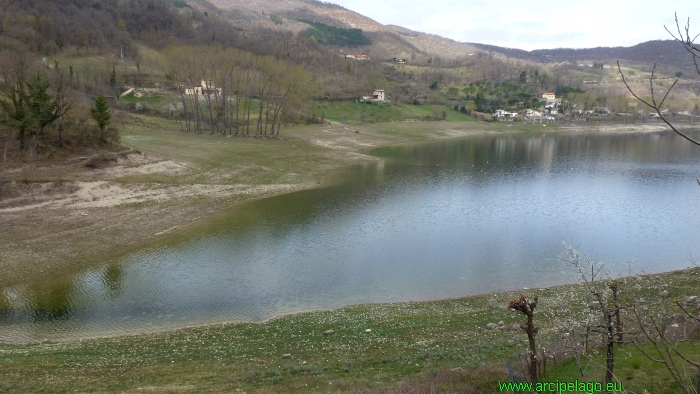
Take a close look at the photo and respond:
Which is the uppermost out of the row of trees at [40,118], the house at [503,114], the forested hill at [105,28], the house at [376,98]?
the forested hill at [105,28]

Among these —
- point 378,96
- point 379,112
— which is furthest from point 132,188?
point 378,96

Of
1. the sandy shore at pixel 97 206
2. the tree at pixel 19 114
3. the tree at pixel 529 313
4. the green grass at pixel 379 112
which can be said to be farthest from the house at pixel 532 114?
the tree at pixel 529 313

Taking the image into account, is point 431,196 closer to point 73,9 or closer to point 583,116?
point 583,116

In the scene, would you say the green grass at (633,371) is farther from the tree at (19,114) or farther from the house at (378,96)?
the house at (378,96)

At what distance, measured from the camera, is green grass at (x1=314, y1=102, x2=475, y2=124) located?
105 metres

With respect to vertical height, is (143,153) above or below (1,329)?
above

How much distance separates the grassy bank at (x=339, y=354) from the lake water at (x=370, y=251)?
99.3 inches

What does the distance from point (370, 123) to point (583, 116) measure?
8193 centimetres

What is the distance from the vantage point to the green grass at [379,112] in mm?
105188

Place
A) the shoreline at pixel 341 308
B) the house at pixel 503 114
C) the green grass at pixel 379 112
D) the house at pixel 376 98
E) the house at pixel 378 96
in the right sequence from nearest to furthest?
1. the shoreline at pixel 341 308
2. the green grass at pixel 379 112
3. the house at pixel 376 98
4. the house at pixel 378 96
5. the house at pixel 503 114

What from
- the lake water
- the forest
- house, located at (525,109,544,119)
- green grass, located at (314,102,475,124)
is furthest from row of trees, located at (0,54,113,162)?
house, located at (525,109,544,119)

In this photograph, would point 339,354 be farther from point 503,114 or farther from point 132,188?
point 503,114

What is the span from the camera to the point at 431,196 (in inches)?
1630

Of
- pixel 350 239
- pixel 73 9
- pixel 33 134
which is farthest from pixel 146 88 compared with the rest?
pixel 350 239
